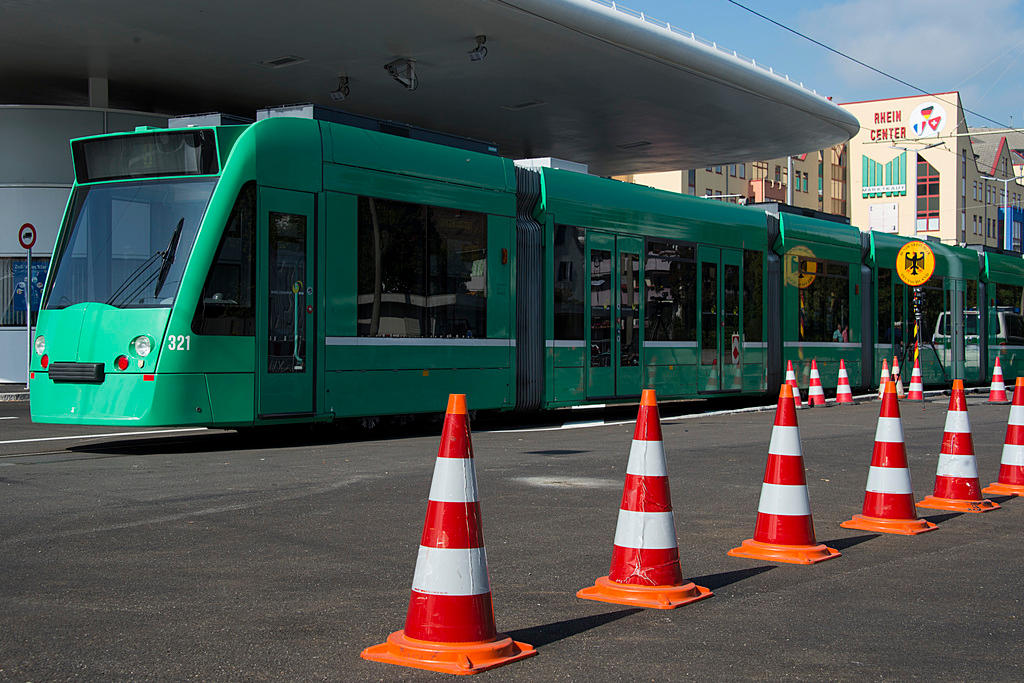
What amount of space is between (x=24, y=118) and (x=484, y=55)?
9.51 m

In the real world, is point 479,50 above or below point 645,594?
above

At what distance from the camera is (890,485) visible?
7.40 m

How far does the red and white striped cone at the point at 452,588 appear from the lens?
4.27 metres

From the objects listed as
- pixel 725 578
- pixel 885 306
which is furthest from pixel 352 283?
pixel 885 306

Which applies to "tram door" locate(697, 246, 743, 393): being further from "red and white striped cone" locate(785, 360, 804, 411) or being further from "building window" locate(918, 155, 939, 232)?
"building window" locate(918, 155, 939, 232)

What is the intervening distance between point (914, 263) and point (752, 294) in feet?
20.7

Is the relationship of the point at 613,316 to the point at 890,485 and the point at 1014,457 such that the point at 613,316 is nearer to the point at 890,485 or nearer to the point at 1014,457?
the point at 1014,457

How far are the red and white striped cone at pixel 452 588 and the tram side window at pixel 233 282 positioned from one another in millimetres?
7698

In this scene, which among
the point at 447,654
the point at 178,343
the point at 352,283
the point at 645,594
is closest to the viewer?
the point at 447,654

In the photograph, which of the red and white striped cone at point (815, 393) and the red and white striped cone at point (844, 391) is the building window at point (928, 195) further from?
the red and white striped cone at point (815, 393)

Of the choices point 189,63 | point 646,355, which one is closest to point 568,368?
point 646,355

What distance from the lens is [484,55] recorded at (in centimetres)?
2445

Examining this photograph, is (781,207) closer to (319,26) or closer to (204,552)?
(319,26)

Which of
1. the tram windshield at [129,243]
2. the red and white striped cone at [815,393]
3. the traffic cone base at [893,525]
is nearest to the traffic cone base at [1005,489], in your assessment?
the traffic cone base at [893,525]
